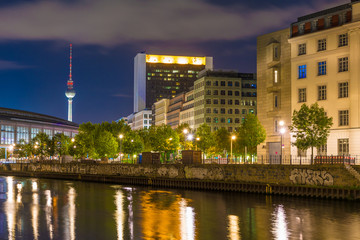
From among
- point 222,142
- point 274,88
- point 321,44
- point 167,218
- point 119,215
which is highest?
point 321,44

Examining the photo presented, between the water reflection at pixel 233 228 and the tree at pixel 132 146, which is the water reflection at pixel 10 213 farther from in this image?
the tree at pixel 132 146

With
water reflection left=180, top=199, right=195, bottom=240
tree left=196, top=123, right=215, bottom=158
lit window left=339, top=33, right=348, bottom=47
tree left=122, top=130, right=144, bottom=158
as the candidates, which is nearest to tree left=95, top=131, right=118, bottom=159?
tree left=122, top=130, right=144, bottom=158

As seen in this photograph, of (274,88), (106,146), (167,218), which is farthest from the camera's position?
(106,146)

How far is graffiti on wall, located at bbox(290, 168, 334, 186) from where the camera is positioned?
59781mm

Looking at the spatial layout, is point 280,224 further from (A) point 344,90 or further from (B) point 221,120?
(B) point 221,120

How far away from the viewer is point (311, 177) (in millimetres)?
61500

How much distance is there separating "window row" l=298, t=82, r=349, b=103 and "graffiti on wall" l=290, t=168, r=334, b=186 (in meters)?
23.6

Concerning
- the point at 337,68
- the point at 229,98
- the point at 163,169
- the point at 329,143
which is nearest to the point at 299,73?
the point at 337,68

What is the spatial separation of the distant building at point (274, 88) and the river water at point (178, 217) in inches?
1192

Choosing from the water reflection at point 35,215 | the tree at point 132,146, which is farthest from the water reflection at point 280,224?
the tree at point 132,146

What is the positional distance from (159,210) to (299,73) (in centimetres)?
4765

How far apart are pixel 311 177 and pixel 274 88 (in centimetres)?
3571

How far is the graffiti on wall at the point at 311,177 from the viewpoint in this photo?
59781 mm

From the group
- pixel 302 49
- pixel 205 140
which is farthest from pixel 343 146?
pixel 205 140
